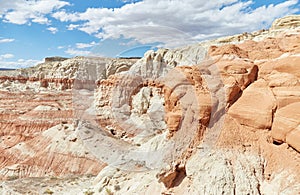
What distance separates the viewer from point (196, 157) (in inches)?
368

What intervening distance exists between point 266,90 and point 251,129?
4.08 ft

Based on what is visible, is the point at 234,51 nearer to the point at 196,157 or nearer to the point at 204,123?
the point at 204,123

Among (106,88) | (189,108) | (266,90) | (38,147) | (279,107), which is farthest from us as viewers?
(106,88)

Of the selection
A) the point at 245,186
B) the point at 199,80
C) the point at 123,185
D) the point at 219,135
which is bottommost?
the point at 123,185

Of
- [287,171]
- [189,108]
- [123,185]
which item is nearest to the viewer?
[287,171]

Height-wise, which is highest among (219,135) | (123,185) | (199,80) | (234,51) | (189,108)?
(234,51)

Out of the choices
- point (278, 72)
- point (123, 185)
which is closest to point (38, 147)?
point (123, 185)

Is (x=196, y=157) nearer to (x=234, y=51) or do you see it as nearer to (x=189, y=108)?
(x=189, y=108)

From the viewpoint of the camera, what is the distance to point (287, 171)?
25.5 ft

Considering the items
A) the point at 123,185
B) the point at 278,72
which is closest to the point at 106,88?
the point at 123,185

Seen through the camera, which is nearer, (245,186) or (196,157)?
(245,186)

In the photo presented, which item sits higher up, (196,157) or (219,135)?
(219,135)

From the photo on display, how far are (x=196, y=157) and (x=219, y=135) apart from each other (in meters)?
0.98

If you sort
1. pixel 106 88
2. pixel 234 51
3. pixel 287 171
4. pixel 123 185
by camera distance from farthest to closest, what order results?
pixel 106 88 → pixel 123 185 → pixel 234 51 → pixel 287 171
